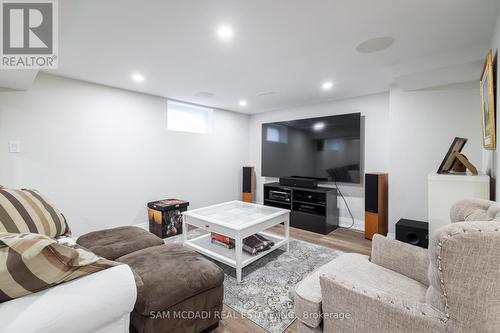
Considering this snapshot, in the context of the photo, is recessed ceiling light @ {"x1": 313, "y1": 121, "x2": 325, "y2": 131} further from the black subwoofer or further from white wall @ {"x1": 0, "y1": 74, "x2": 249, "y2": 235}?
white wall @ {"x1": 0, "y1": 74, "x2": 249, "y2": 235}

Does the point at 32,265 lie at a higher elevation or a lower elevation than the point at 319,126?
lower

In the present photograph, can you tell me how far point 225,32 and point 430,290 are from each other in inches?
81.0

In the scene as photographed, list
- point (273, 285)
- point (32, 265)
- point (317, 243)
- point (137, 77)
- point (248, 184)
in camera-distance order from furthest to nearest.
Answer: point (248, 184) → point (317, 243) → point (137, 77) → point (273, 285) → point (32, 265)

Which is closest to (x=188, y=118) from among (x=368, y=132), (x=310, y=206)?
(x=310, y=206)

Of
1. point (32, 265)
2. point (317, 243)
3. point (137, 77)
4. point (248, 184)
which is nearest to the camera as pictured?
point (32, 265)

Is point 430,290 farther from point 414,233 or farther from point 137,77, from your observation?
point 137,77

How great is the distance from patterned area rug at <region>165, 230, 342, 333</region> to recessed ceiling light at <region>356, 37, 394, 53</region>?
2.21 m

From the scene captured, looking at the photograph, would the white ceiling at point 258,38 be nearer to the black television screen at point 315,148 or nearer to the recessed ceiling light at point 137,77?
the recessed ceiling light at point 137,77

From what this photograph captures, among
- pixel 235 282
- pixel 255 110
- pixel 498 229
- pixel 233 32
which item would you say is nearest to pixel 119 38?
pixel 233 32

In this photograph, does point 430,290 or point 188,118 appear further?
point 188,118

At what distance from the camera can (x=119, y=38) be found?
1.92m

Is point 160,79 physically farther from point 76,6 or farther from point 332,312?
point 332,312

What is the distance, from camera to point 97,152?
311 centimetres

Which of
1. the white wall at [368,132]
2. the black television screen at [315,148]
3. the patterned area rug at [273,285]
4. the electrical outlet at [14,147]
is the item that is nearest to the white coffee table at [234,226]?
the patterned area rug at [273,285]
